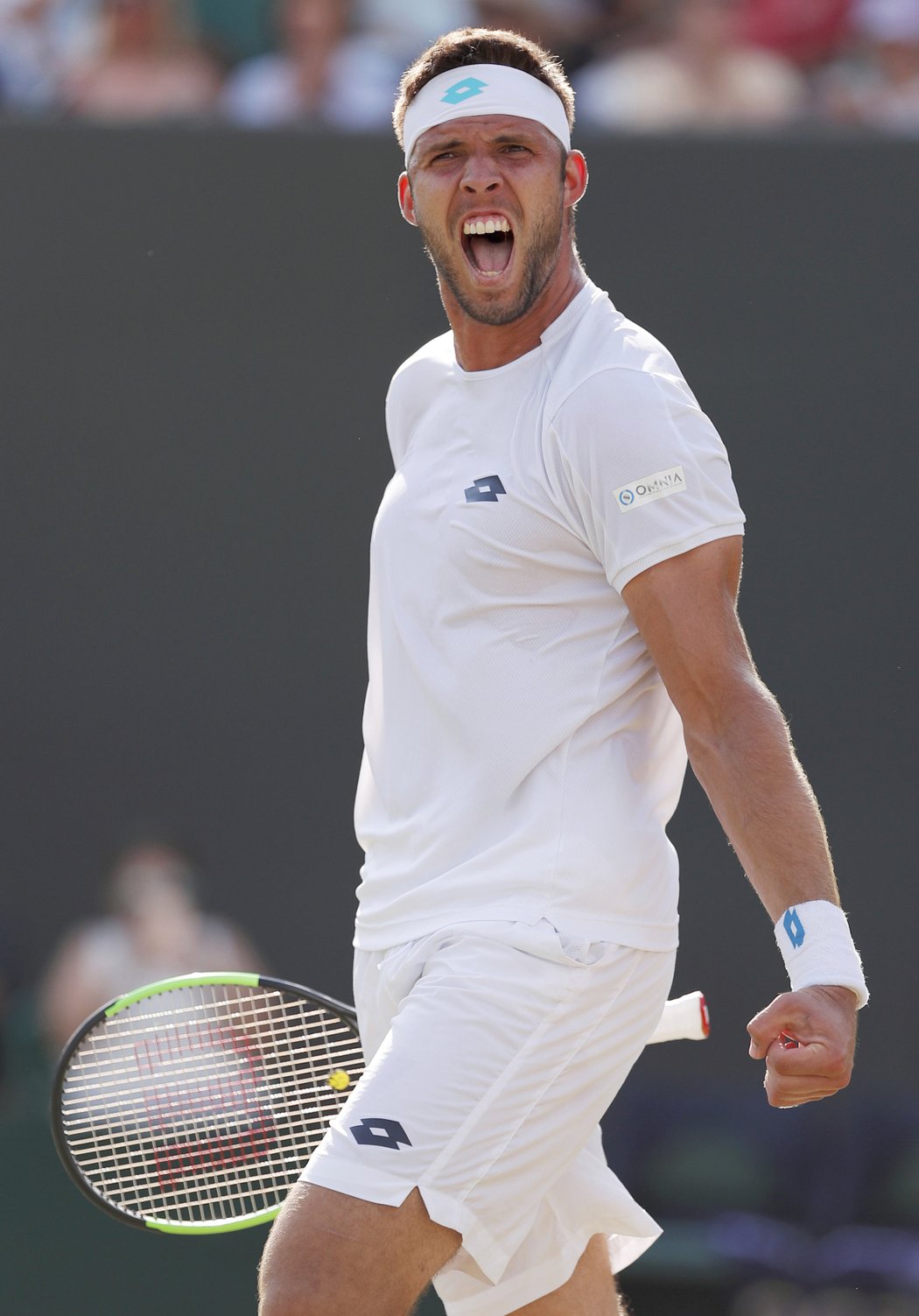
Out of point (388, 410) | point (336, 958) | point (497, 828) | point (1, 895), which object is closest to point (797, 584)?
point (336, 958)

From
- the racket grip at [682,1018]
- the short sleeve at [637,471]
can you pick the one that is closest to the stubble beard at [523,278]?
the short sleeve at [637,471]

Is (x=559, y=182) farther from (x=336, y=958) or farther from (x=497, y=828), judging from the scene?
(x=336, y=958)

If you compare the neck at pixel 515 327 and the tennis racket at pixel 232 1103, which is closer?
the neck at pixel 515 327

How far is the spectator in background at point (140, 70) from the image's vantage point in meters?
6.26

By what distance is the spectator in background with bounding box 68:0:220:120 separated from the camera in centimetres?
626

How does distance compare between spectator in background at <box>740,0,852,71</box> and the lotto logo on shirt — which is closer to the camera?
the lotto logo on shirt

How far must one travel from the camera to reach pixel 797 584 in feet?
19.7

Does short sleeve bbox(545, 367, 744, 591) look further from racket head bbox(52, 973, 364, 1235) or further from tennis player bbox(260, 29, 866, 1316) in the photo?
racket head bbox(52, 973, 364, 1235)

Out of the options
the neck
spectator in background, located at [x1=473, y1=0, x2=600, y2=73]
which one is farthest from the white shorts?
spectator in background, located at [x1=473, y1=0, x2=600, y2=73]

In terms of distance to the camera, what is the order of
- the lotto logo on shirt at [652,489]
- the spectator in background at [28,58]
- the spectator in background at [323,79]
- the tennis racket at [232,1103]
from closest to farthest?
the lotto logo on shirt at [652,489], the tennis racket at [232,1103], the spectator in background at [323,79], the spectator in background at [28,58]

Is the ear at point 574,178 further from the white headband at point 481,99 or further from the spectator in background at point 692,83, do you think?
the spectator in background at point 692,83

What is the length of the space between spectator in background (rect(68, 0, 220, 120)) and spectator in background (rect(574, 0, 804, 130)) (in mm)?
1299

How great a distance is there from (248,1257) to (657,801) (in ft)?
7.35

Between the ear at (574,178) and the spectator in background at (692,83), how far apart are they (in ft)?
11.0
